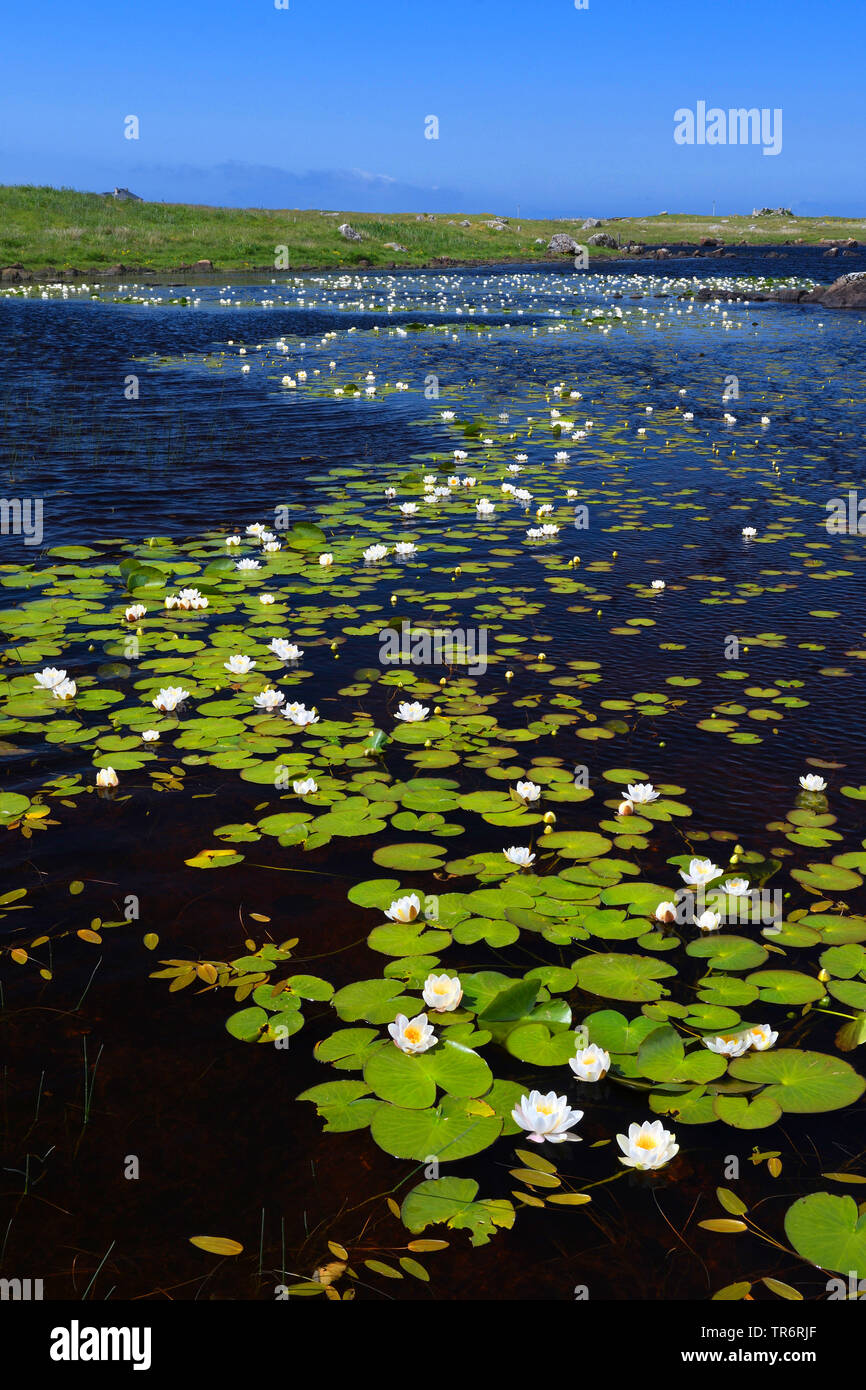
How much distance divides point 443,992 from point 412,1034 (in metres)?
0.19

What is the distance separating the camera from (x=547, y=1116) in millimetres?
2639

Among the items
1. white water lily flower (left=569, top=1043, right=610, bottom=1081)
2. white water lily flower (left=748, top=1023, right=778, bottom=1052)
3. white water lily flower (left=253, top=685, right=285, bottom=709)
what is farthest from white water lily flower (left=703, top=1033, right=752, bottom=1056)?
white water lily flower (left=253, top=685, right=285, bottom=709)

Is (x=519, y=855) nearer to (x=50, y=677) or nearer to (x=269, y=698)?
(x=269, y=698)

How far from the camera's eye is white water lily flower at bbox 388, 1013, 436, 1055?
2.97m

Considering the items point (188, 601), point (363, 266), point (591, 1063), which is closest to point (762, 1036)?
point (591, 1063)

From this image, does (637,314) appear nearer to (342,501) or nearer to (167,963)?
(342,501)

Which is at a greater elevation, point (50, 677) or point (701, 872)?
point (50, 677)

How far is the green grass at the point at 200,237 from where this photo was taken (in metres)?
49.2

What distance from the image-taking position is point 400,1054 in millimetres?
3043

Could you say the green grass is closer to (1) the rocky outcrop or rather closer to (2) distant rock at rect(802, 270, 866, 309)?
(1) the rocky outcrop

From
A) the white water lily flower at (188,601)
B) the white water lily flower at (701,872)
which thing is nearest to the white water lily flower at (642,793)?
the white water lily flower at (701,872)

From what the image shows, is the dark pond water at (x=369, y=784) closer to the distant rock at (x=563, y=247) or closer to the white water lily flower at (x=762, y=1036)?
the white water lily flower at (x=762, y=1036)

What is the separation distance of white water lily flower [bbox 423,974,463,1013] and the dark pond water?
0.98 ft

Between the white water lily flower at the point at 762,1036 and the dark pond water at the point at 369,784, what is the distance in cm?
6
